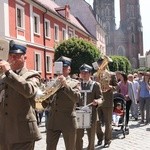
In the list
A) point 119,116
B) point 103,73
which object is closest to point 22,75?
point 103,73

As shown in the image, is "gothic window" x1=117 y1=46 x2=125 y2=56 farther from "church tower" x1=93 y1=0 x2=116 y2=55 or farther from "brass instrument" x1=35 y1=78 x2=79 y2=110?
"brass instrument" x1=35 y1=78 x2=79 y2=110

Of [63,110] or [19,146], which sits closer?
[19,146]

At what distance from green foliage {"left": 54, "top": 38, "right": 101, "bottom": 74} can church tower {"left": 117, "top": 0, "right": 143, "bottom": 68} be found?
84.6 meters

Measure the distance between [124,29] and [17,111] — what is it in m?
115

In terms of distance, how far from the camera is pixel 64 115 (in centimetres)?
648

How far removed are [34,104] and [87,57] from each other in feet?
91.1

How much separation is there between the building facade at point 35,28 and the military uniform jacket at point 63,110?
18.1 m

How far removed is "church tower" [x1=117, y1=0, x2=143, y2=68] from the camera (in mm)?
116500

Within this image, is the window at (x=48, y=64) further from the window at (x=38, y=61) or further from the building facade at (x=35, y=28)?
the window at (x=38, y=61)

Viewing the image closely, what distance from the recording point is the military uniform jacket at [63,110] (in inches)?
253

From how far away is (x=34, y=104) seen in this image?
A: 4.99 meters

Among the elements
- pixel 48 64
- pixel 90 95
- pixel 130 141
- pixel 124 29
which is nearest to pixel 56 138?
pixel 90 95

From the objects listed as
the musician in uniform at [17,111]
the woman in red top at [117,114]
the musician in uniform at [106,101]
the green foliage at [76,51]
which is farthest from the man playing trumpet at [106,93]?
the green foliage at [76,51]

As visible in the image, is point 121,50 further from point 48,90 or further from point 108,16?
point 48,90
